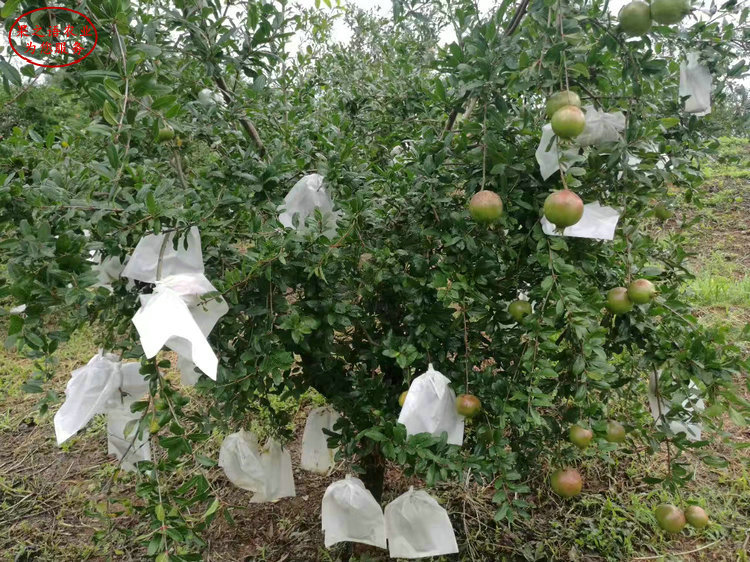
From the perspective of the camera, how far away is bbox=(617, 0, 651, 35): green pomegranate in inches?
44.9

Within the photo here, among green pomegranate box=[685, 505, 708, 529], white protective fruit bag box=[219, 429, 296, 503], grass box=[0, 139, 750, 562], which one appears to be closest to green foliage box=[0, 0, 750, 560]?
green pomegranate box=[685, 505, 708, 529]

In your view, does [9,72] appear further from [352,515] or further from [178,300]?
[352,515]

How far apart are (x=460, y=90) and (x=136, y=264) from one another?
86 centimetres

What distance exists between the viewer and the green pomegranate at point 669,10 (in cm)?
110

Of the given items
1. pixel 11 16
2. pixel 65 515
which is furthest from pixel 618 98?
pixel 65 515

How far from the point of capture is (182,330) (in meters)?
1.11

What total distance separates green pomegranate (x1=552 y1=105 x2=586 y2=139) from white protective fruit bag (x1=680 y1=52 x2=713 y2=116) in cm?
47

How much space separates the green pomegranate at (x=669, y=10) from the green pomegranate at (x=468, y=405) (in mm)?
951

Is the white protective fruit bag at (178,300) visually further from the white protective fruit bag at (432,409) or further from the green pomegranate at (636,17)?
the green pomegranate at (636,17)

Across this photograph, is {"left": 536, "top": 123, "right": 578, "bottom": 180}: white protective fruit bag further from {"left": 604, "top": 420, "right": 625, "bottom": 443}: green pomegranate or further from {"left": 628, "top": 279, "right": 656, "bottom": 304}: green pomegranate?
{"left": 604, "top": 420, "right": 625, "bottom": 443}: green pomegranate

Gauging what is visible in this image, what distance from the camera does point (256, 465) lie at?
1.89 m

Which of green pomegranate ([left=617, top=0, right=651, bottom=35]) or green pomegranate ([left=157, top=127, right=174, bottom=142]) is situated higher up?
green pomegranate ([left=617, top=0, right=651, bottom=35])

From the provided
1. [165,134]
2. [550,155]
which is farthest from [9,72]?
[550,155]

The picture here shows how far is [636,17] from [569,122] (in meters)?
0.30
